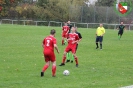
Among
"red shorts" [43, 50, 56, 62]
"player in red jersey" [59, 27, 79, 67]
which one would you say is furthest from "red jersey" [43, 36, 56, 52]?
"player in red jersey" [59, 27, 79, 67]

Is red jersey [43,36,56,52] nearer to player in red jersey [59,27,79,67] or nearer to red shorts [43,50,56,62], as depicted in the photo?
red shorts [43,50,56,62]

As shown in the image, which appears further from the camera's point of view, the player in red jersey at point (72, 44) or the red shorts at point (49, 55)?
the player in red jersey at point (72, 44)

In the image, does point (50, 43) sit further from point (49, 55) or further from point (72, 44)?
point (72, 44)

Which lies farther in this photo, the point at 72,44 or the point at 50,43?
the point at 72,44

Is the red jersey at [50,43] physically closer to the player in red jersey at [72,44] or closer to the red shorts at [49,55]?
the red shorts at [49,55]

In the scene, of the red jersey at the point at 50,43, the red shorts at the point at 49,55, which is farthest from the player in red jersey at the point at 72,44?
the red jersey at the point at 50,43

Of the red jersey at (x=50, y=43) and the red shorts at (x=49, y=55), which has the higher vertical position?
the red jersey at (x=50, y=43)

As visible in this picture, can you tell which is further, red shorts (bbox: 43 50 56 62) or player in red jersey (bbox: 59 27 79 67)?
player in red jersey (bbox: 59 27 79 67)

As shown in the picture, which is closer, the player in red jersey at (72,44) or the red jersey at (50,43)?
the red jersey at (50,43)

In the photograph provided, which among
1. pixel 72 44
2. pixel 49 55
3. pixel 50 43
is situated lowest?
pixel 49 55

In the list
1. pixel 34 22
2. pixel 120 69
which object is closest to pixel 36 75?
pixel 120 69

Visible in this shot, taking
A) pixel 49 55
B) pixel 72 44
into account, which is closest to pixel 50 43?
pixel 49 55

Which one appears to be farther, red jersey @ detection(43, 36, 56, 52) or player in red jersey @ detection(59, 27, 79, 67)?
player in red jersey @ detection(59, 27, 79, 67)

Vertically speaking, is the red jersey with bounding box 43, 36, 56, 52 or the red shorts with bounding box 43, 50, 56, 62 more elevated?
the red jersey with bounding box 43, 36, 56, 52
